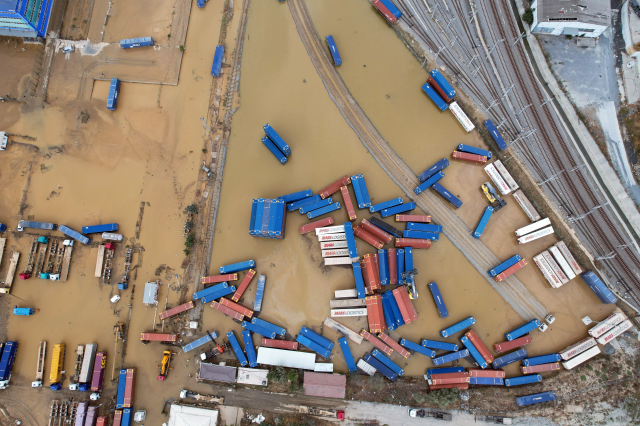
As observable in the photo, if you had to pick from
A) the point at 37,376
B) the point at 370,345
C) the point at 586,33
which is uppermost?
the point at 586,33

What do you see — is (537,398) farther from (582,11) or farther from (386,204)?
(582,11)

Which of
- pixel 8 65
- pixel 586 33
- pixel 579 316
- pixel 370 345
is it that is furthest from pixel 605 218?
pixel 8 65

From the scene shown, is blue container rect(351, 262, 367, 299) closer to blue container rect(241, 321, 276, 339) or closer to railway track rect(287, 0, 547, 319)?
railway track rect(287, 0, 547, 319)

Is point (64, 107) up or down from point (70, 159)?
up

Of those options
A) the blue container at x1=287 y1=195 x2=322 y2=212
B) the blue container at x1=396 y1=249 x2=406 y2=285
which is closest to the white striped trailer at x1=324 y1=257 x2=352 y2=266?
the blue container at x1=396 y1=249 x2=406 y2=285

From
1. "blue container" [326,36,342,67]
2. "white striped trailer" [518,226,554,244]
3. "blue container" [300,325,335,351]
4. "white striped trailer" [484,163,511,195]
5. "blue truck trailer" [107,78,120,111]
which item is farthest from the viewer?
"blue truck trailer" [107,78,120,111]

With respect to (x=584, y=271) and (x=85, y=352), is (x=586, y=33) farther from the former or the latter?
(x=85, y=352)
